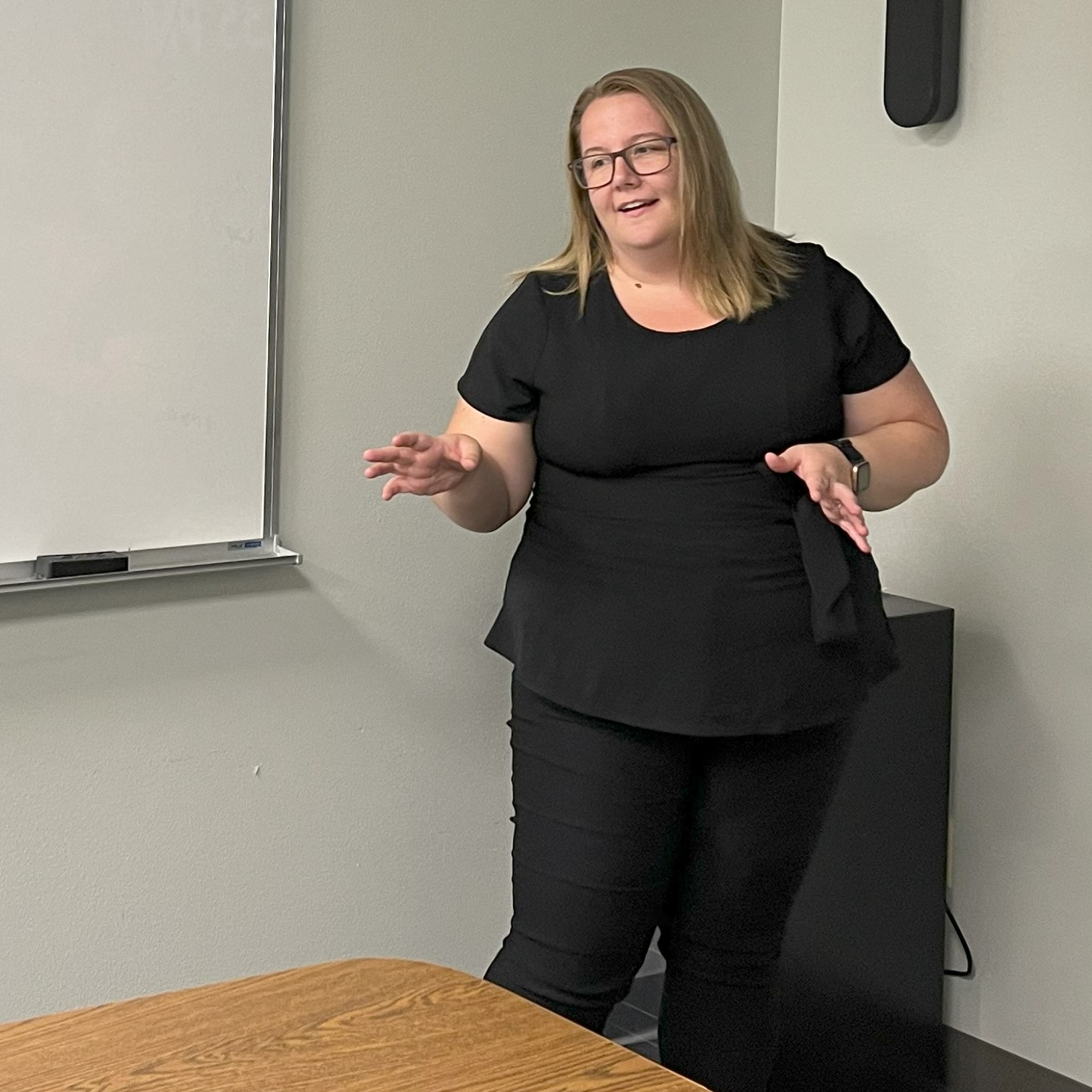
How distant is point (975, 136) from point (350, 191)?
3.32ft

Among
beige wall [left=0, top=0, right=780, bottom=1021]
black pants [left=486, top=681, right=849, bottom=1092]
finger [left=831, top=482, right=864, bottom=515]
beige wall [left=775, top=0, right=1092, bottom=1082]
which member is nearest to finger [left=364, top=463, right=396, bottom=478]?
black pants [left=486, top=681, right=849, bottom=1092]

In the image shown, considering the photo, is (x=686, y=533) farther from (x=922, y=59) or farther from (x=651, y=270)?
(x=922, y=59)

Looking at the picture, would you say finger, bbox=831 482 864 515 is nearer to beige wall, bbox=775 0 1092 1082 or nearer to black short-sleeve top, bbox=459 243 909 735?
black short-sleeve top, bbox=459 243 909 735

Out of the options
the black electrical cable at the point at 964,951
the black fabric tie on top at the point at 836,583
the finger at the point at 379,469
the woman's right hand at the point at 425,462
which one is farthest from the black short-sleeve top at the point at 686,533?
the black electrical cable at the point at 964,951

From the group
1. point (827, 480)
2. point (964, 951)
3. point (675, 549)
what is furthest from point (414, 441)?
point (964, 951)

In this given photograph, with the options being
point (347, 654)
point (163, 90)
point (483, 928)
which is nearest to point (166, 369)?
point (163, 90)

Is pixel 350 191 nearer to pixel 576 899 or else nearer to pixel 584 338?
pixel 584 338

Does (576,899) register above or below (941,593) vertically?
below

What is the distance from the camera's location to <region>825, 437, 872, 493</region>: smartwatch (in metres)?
1.82

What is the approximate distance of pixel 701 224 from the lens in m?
1.85

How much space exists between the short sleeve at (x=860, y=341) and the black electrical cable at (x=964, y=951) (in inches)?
42.7

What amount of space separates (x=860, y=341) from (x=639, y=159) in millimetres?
346

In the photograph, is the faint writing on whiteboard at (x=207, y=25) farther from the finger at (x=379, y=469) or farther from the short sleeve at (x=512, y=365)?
the finger at (x=379, y=469)

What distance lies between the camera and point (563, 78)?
2541mm
